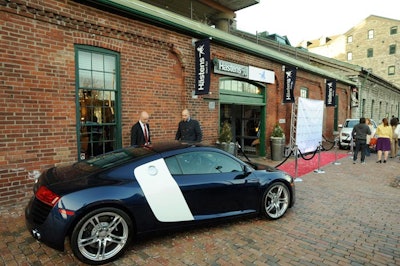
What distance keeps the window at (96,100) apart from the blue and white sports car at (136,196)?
7.65 feet

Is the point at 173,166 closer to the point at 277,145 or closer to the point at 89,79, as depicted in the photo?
the point at 89,79

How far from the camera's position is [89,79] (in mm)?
5922

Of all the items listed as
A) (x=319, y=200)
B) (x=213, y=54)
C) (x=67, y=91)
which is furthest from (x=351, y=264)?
(x=213, y=54)

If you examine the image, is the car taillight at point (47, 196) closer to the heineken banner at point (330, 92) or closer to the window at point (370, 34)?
the heineken banner at point (330, 92)

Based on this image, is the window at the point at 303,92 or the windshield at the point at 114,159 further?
the window at the point at 303,92

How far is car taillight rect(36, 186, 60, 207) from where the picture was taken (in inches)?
113

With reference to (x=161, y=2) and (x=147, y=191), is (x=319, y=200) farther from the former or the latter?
(x=161, y=2)

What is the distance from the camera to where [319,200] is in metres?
5.52

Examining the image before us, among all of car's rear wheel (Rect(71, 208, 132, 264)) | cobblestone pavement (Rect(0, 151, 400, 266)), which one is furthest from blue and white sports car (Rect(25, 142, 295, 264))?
cobblestone pavement (Rect(0, 151, 400, 266))

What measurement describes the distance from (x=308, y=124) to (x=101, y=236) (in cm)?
1091

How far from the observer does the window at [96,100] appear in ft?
19.0

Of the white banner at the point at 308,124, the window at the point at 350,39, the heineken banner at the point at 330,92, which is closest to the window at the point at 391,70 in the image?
the window at the point at 350,39

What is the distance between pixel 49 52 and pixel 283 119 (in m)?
9.65

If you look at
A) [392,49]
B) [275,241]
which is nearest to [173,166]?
[275,241]
